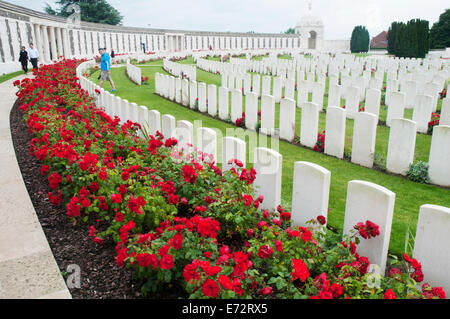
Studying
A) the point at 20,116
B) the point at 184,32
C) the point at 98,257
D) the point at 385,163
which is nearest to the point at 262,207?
the point at 98,257

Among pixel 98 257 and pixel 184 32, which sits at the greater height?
pixel 184 32

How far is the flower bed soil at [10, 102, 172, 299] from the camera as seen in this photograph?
2.54 m

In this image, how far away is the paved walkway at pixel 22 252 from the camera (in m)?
2.46

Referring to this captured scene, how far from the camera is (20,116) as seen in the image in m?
8.56

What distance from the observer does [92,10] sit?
50.6m

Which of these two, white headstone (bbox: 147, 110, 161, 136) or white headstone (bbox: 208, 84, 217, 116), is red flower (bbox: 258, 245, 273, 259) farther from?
white headstone (bbox: 208, 84, 217, 116)

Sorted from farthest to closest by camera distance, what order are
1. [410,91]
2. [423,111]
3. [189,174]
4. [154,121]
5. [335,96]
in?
[410,91] < [335,96] < [423,111] < [154,121] < [189,174]

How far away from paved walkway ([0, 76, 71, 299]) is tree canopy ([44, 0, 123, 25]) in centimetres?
5275

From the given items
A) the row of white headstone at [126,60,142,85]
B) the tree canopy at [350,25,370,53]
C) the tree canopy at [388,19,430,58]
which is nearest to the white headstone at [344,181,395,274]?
the row of white headstone at [126,60,142,85]

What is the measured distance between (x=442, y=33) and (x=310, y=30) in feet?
69.0

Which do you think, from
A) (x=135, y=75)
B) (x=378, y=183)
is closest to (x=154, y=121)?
(x=378, y=183)

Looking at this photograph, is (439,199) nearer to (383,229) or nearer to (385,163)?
(385,163)

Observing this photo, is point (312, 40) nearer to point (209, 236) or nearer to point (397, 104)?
point (397, 104)
